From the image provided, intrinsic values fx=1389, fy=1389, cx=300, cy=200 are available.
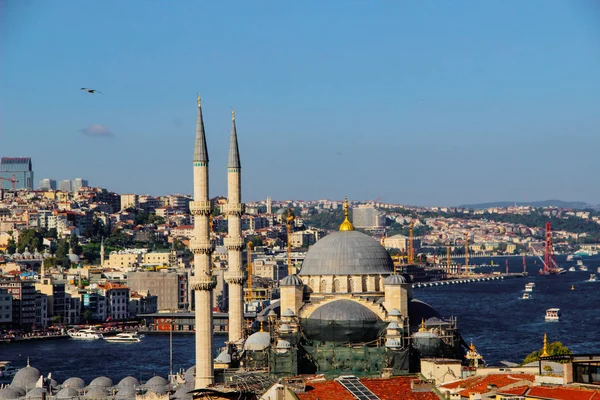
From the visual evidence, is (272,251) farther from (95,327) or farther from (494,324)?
(494,324)

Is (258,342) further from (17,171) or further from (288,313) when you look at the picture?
(17,171)

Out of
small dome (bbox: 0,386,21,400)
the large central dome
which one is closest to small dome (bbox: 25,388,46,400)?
small dome (bbox: 0,386,21,400)

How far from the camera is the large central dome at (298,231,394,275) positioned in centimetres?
2488

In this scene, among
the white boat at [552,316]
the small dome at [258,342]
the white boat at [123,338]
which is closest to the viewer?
the small dome at [258,342]

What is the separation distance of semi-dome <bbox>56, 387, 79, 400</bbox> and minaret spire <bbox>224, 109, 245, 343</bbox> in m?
3.19

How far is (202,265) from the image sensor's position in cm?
2361

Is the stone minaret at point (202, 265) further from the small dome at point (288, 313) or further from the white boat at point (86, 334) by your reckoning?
the white boat at point (86, 334)

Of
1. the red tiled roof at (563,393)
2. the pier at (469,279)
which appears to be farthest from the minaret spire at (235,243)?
the pier at (469,279)

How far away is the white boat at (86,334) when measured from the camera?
56.9 m

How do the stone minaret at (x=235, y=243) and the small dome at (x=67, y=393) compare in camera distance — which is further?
the stone minaret at (x=235, y=243)

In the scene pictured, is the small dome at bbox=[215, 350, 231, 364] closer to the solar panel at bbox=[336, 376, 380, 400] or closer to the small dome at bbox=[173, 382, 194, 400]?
the small dome at bbox=[173, 382, 194, 400]

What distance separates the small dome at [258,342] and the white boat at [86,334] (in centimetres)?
3291

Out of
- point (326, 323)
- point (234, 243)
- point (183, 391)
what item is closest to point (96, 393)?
point (183, 391)

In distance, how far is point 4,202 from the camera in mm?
106875
